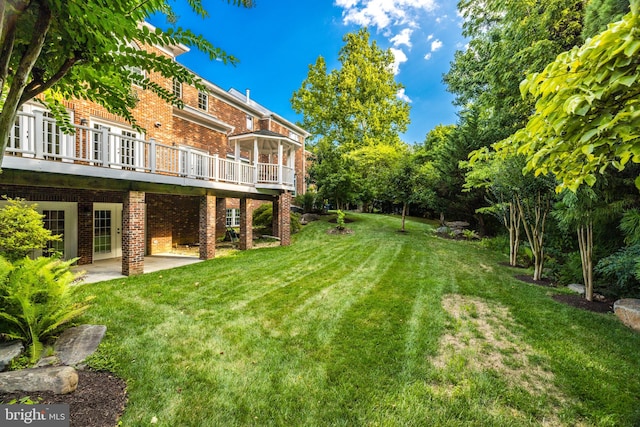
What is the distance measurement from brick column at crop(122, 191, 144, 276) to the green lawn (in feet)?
1.98

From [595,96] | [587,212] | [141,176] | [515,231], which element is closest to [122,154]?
[141,176]

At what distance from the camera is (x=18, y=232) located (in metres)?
5.71

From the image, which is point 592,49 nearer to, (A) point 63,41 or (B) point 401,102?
(A) point 63,41

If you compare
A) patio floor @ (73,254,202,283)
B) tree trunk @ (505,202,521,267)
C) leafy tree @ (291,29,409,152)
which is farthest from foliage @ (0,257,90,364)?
leafy tree @ (291,29,409,152)

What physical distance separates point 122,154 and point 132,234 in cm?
296

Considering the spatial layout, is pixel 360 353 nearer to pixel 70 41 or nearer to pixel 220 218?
pixel 70 41

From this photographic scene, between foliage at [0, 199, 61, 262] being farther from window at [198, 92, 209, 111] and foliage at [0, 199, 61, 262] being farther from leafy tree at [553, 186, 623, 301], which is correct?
leafy tree at [553, 186, 623, 301]

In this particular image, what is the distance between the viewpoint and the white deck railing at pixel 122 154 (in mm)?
6102

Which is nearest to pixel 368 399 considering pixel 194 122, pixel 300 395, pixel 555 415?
pixel 300 395

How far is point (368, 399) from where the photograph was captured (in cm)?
297

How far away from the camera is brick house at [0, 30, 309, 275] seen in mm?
6609

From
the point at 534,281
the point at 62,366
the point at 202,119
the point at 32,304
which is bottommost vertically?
the point at 534,281

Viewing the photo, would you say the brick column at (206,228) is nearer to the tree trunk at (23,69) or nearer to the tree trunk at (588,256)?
the tree trunk at (23,69)

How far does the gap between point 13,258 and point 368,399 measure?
24.1 feet
